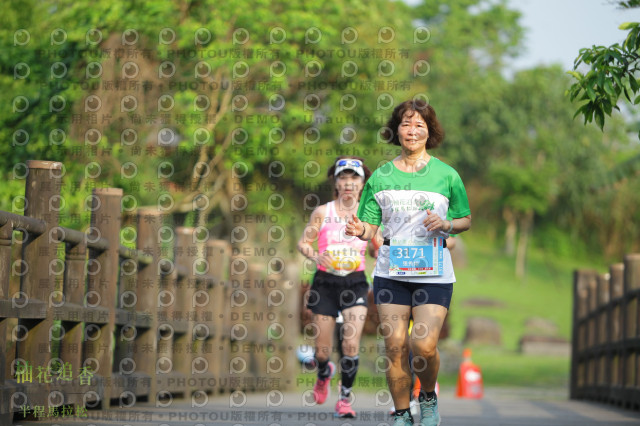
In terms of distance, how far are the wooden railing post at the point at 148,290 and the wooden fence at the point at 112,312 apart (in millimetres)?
11

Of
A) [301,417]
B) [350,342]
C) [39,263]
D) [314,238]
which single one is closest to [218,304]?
[314,238]

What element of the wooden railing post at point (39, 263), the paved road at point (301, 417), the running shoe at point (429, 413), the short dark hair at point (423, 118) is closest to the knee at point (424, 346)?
the running shoe at point (429, 413)

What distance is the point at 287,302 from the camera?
1814 cm

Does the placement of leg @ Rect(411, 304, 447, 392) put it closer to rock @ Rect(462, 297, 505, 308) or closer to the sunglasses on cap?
the sunglasses on cap

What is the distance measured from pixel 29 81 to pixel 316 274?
10097 mm

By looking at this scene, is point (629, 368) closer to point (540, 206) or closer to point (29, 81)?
point (29, 81)

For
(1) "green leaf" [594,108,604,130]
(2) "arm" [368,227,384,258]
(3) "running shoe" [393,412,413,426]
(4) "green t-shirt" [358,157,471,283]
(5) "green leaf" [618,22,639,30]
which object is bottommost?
(3) "running shoe" [393,412,413,426]

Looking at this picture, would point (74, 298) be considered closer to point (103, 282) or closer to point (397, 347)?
point (103, 282)

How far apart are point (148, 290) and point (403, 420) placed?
3924 millimetres

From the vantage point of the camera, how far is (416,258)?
20.2 ft

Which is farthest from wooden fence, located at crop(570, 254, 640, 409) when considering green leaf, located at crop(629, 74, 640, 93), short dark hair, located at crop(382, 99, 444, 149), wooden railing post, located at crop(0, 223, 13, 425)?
wooden railing post, located at crop(0, 223, 13, 425)

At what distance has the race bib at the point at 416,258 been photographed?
615cm

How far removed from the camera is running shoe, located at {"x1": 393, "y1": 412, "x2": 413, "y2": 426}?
6133mm

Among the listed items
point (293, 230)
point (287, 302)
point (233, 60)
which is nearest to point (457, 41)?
point (293, 230)
